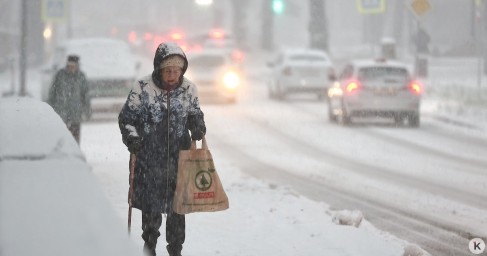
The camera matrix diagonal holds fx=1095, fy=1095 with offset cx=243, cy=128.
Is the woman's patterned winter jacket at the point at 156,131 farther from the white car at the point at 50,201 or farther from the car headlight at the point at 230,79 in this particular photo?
the car headlight at the point at 230,79

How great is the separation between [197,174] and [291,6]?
59643 mm

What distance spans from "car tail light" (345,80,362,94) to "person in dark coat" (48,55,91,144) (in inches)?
383

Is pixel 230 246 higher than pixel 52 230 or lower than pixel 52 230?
lower

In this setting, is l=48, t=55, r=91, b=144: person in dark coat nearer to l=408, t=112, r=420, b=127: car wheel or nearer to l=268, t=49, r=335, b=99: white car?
l=408, t=112, r=420, b=127: car wheel

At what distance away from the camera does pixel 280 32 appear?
412 ft

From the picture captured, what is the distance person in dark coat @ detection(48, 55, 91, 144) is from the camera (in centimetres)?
1529

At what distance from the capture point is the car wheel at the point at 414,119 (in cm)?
2401

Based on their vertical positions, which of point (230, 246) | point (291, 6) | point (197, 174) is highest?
point (291, 6)

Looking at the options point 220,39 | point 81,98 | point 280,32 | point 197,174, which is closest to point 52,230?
point 197,174

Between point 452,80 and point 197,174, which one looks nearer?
point 197,174

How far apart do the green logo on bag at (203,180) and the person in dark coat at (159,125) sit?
18 cm

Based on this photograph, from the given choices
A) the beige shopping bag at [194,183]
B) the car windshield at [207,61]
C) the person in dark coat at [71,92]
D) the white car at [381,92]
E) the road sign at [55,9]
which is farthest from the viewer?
the car windshield at [207,61]

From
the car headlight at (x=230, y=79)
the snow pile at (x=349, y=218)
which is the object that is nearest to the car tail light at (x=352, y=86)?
the car headlight at (x=230, y=79)

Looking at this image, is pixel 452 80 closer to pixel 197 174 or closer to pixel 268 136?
pixel 268 136
